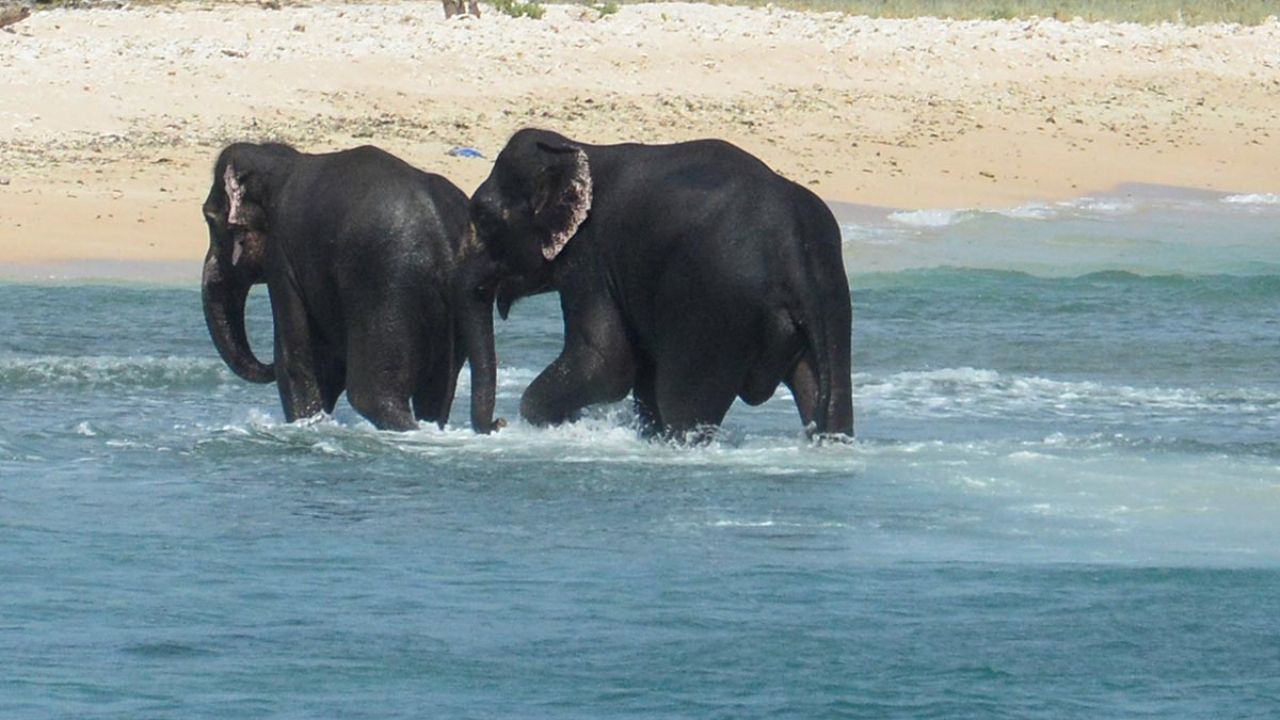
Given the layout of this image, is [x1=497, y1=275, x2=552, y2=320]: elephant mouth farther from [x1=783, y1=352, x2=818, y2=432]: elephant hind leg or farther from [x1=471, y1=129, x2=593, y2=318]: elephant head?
[x1=783, y1=352, x2=818, y2=432]: elephant hind leg

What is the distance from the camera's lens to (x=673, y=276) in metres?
11.7

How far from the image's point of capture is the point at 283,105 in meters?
25.5

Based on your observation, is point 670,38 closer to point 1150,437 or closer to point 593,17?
point 593,17

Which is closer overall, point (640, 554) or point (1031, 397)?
point (640, 554)

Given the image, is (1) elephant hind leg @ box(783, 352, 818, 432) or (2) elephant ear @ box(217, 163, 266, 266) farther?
(2) elephant ear @ box(217, 163, 266, 266)

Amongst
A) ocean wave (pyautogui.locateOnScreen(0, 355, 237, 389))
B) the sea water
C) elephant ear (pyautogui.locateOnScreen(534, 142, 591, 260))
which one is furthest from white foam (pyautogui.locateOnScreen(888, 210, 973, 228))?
elephant ear (pyautogui.locateOnScreen(534, 142, 591, 260))

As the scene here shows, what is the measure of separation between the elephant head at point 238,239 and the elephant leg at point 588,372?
1.49 m

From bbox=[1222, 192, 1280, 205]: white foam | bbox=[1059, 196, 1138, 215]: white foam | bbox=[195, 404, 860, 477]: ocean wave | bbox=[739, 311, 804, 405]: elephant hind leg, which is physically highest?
bbox=[739, 311, 804, 405]: elephant hind leg

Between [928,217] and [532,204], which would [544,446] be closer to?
[532,204]

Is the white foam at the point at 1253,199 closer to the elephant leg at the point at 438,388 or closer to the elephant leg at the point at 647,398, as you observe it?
the elephant leg at the point at 647,398

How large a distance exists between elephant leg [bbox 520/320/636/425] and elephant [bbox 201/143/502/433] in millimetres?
275

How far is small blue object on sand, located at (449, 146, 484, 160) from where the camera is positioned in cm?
2409

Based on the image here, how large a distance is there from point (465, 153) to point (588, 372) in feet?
40.5

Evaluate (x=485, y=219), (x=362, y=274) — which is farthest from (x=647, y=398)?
(x=362, y=274)
